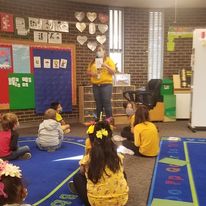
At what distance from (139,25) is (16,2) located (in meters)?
3.26

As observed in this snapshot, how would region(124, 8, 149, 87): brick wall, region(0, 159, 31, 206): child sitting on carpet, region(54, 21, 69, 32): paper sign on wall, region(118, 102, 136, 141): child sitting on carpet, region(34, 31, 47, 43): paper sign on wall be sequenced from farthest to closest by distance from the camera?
region(124, 8, 149, 87): brick wall → region(54, 21, 69, 32): paper sign on wall → region(34, 31, 47, 43): paper sign on wall → region(118, 102, 136, 141): child sitting on carpet → region(0, 159, 31, 206): child sitting on carpet

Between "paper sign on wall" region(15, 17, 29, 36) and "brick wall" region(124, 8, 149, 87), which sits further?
"brick wall" region(124, 8, 149, 87)

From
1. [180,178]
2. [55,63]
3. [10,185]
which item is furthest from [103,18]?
[10,185]

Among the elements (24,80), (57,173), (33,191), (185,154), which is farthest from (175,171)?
(24,80)

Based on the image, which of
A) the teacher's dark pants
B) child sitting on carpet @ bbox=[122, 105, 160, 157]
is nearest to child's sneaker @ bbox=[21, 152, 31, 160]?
child sitting on carpet @ bbox=[122, 105, 160, 157]

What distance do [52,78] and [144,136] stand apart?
11.4ft

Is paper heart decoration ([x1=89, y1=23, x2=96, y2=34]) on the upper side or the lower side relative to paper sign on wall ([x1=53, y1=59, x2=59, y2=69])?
upper

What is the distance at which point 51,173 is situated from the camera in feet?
11.6

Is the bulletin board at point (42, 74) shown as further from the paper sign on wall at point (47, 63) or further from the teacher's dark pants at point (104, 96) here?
the teacher's dark pants at point (104, 96)

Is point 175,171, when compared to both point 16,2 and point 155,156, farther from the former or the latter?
point 16,2

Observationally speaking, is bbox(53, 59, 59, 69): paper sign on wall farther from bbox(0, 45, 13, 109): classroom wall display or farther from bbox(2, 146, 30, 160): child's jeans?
bbox(2, 146, 30, 160): child's jeans

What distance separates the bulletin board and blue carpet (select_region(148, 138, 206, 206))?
10.5 feet

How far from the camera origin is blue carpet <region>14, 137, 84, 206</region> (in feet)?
9.21

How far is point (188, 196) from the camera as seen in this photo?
2859mm
